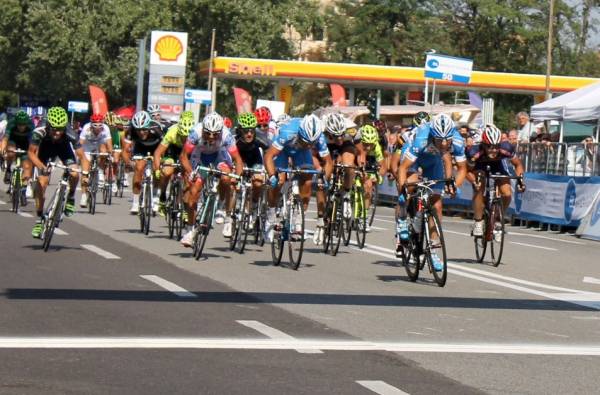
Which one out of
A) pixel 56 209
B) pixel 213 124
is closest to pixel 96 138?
pixel 56 209

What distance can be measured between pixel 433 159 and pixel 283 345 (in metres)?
6.28

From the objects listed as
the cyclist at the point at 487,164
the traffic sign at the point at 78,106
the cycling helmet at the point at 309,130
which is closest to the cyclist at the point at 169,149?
the cycling helmet at the point at 309,130

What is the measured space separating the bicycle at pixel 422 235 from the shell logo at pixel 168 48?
120 feet

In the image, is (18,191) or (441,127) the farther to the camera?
(18,191)

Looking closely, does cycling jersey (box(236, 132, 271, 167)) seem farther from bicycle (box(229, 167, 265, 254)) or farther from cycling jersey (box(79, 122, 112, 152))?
cycling jersey (box(79, 122, 112, 152))

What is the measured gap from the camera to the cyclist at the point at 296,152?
53.4 feet

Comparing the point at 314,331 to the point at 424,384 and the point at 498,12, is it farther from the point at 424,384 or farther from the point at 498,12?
the point at 498,12

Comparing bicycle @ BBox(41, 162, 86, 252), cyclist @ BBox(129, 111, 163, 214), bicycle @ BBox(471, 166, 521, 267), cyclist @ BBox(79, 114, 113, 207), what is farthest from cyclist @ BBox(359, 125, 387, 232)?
bicycle @ BBox(41, 162, 86, 252)

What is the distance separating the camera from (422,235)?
1439 centimetres

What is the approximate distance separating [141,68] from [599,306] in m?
45.0

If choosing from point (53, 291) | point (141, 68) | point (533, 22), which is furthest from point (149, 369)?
point (533, 22)

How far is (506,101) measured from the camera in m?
84.8

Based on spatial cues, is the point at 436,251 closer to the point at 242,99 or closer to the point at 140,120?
the point at 140,120

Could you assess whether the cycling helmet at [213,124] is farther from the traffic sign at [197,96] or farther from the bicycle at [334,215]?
the traffic sign at [197,96]
